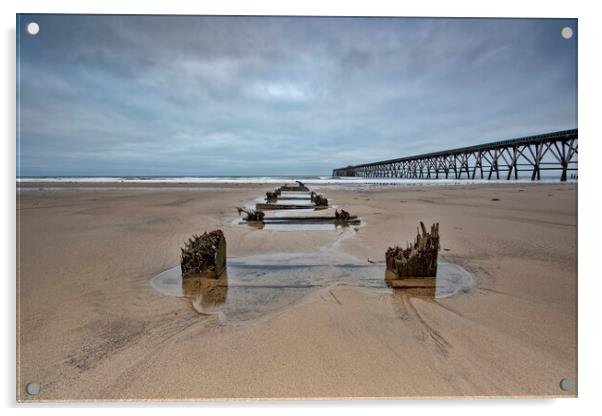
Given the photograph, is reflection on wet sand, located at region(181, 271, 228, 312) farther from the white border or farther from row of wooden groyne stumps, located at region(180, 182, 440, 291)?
the white border

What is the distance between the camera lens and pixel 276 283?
13.1ft

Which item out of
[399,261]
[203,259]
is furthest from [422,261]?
[203,259]

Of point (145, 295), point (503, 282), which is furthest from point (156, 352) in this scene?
point (503, 282)

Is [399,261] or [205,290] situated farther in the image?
[399,261]

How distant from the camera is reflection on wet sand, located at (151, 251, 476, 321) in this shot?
3.31 m

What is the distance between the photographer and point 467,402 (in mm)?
2109

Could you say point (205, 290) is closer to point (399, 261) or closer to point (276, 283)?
point (276, 283)

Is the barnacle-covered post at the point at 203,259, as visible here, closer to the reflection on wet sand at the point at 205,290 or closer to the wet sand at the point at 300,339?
the reflection on wet sand at the point at 205,290

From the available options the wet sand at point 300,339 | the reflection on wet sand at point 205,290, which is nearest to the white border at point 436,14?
the wet sand at point 300,339

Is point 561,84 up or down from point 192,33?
down

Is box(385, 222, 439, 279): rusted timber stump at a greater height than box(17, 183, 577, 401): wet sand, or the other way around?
box(385, 222, 439, 279): rusted timber stump

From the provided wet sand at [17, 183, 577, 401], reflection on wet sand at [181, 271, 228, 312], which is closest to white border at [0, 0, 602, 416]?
wet sand at [17, 183, 577, 401]
